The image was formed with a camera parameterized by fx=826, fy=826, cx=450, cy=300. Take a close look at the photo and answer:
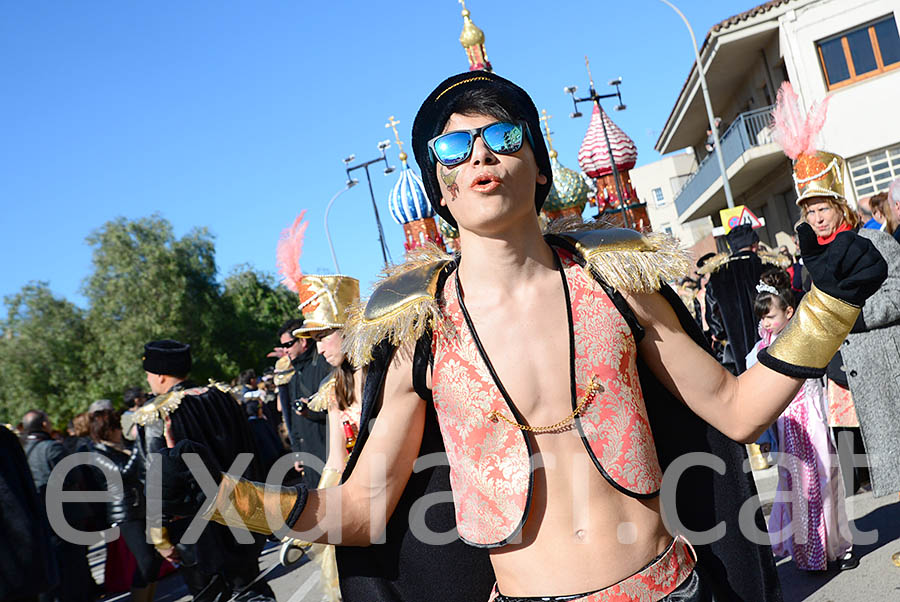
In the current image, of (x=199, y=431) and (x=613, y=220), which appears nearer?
(x=613, y=220)

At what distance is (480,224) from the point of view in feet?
7.45

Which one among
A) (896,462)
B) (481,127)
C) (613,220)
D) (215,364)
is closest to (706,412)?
(613,220)

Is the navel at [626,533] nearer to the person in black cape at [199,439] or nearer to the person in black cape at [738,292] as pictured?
the person in black cape at [199,439]

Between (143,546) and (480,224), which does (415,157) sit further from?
(143,546)

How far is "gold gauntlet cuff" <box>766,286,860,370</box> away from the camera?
2201 millimetres

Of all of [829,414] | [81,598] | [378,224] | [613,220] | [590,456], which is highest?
[378,224]

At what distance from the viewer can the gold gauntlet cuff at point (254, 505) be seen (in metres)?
2.25

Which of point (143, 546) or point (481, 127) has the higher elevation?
point (481, 127)

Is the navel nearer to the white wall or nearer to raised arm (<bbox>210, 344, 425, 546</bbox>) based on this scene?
raised arm (<bbox>210, 344, 425, 546</bbox>)

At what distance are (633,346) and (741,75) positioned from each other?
24717mm

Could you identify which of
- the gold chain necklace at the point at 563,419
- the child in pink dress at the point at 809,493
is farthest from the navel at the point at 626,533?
the child in pink dress at the point at 809,493

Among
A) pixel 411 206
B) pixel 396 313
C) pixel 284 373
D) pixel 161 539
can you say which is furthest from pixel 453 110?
pixel 411 206

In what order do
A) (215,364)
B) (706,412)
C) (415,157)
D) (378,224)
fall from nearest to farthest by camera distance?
(706,412) < (415,157) < (378,224) < (215,364)

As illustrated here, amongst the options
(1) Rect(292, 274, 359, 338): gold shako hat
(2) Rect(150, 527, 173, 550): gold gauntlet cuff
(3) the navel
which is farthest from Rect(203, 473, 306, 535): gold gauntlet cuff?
(2) Rect(150, 527, 173, 550): gold gauntlet cuff
